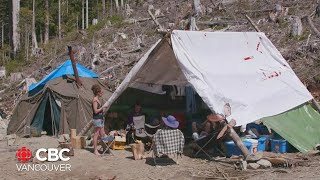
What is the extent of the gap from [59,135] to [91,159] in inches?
165

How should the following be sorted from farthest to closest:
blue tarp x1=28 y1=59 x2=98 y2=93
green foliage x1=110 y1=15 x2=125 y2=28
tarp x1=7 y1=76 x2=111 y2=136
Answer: green foliage x1=110 y1=15 x2=125 y2=28 < blue tarp x1=28 y1=59 x2=98 y2=93 < tarp x1=7 y1=76 x2=111 y2=136

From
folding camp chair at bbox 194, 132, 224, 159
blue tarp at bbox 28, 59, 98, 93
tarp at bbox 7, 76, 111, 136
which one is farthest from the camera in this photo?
blue tarp at bbox 28, 59, 98, 93

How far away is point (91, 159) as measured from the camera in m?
8.98

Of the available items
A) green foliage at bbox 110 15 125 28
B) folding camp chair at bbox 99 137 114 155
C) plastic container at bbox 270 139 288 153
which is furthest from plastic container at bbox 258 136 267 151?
green foliage at bbox 110 15 125 28

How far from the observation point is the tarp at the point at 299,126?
9219 mm

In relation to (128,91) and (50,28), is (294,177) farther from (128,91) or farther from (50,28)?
(50,28)

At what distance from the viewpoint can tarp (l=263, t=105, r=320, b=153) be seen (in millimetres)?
9219

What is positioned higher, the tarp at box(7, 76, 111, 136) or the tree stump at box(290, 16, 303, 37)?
the tree stump at box(290, 16, 303, 37)

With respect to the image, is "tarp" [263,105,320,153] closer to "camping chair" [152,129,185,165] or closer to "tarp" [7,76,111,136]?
"camping chair" [152,129,185,165]

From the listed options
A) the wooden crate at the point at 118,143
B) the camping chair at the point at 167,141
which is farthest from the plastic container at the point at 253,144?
the wooden crate at the point at 118,143

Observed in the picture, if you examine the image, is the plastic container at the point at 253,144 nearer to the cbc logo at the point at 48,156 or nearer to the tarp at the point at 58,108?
the cbc logo at the point at 48,156

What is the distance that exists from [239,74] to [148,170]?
10.1 feet

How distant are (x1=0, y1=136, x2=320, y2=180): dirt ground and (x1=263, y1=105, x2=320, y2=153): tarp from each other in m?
0.70

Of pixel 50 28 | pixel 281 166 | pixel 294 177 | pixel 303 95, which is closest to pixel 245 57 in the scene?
pixel 303 95
